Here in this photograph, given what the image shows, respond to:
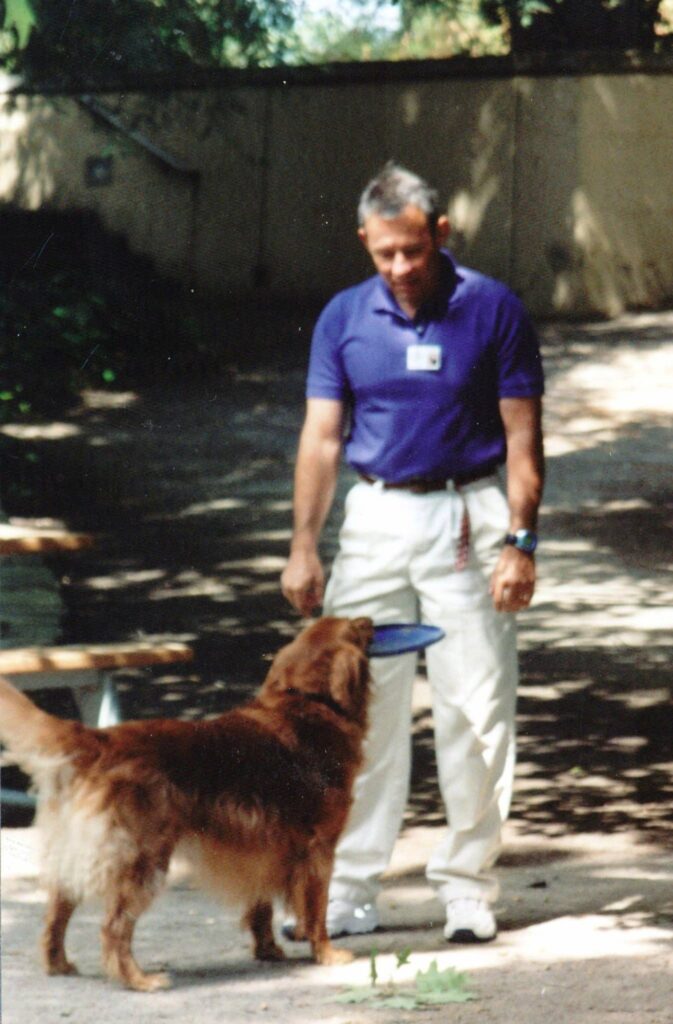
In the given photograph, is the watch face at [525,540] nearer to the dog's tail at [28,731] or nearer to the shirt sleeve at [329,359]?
the shirt sleeve at [329,359]

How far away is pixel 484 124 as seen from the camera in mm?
17844

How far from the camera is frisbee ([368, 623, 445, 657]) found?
432 cm

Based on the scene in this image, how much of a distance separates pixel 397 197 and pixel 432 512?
80 cm

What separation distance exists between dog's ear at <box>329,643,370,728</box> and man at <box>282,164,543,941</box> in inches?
8.6

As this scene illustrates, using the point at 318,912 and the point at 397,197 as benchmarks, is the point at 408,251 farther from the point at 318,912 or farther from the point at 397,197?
the point at 318,912

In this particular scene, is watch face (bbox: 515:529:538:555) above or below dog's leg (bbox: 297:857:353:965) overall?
above

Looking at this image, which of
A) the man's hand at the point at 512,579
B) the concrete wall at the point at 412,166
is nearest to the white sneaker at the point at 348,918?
the man's hand at the point at 512,579

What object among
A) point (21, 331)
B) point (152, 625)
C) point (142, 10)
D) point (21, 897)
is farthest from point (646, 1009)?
point (21, 331)

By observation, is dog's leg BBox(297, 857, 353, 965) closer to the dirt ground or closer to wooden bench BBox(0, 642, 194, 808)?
the dirt ground

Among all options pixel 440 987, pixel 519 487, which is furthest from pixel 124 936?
pixel 519 487

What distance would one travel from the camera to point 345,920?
15.4ft

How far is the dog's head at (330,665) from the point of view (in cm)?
429

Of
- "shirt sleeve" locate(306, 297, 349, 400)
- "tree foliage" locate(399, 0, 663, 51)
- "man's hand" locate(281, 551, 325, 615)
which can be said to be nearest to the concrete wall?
"tree foliage" locate(399, 0, 663, 51)

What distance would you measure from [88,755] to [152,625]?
5.29m
